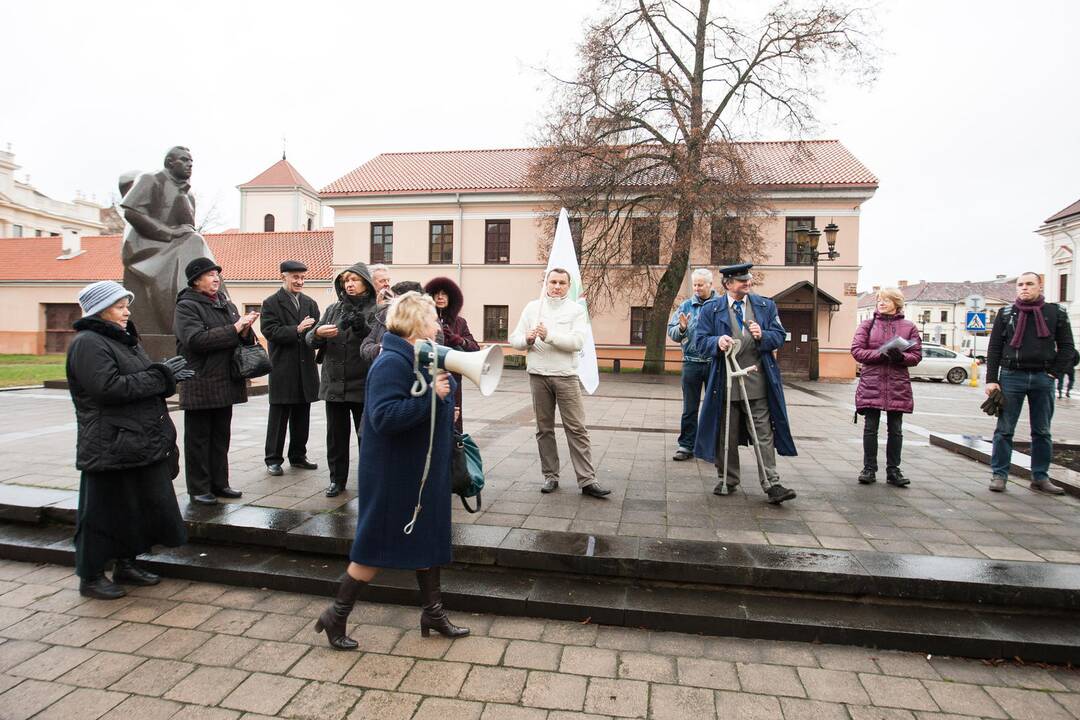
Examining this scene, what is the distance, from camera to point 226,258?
35562 millimetres

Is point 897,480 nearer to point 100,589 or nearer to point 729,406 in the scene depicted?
point 729,406

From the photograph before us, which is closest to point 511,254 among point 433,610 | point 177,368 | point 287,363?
point 287,363

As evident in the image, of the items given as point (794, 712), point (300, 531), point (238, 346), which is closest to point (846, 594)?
point (794, 712)

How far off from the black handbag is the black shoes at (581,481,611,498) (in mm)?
2750

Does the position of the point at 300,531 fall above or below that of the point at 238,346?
below

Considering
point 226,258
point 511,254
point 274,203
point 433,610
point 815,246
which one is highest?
point 274,203

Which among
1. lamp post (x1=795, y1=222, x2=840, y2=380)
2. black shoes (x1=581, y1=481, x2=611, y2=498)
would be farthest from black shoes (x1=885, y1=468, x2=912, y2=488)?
lamp post (x1=795, y1=222, x2=840, y2=380)

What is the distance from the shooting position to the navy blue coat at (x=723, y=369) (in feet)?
16.9

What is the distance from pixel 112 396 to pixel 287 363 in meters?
2.23

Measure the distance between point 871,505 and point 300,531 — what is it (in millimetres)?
4402

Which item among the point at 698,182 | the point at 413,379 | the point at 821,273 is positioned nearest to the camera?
the point at 413,379

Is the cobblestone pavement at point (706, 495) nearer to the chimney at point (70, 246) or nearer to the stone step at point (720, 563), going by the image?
the stone step at point (720, 563)

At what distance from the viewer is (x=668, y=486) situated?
5562 millimetres

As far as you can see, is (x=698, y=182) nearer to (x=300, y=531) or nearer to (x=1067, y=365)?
(x=1067, y=365)
